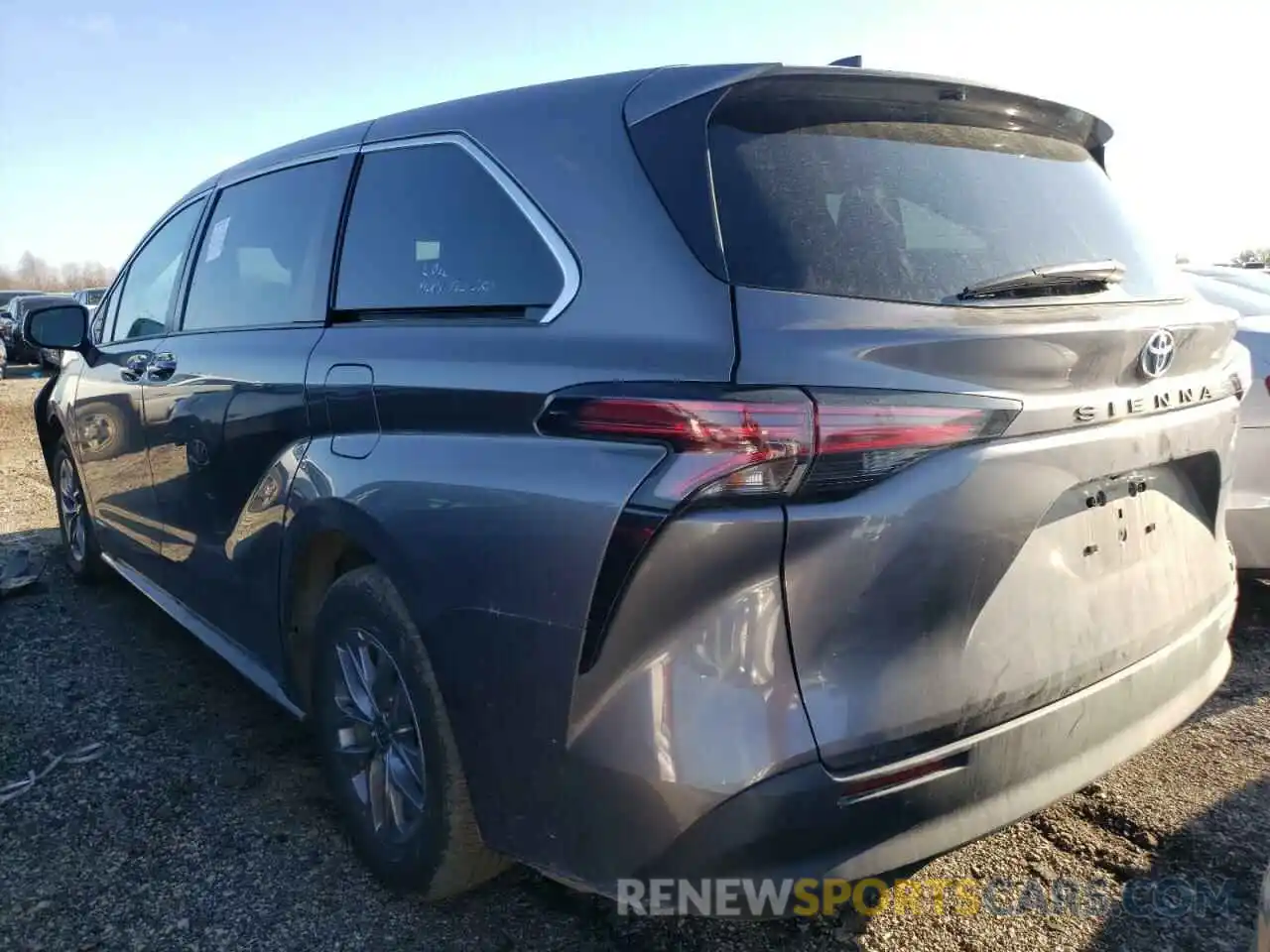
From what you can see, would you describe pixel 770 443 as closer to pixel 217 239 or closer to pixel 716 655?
pixel 716 655

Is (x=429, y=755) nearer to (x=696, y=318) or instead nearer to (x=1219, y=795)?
(x=696, y=318)

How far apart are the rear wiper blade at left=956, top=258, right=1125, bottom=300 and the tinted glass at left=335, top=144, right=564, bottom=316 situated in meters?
0.81

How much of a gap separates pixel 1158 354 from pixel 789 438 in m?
0.92

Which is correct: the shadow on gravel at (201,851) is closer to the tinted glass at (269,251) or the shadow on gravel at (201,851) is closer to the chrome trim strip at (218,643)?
the chrome trim strip at (218,643)

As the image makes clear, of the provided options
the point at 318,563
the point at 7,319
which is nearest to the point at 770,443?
the point at 318,563

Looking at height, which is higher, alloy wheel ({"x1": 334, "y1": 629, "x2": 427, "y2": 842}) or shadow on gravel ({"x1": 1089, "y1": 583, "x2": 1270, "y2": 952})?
alloy wheel ({"x1": 334, "y1": 629, "x2": 427, "y2": 842})

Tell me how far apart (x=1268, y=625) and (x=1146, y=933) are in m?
2.39

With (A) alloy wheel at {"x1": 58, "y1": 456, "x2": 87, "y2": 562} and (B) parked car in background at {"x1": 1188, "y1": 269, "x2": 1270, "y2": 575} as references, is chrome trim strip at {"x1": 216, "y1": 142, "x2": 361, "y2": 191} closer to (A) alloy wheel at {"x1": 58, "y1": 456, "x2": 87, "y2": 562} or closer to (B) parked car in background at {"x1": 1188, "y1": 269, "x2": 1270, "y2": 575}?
(A) alloy wheel at {"x1": 58, "y1": 456, "x2": 87, "y2": 562}

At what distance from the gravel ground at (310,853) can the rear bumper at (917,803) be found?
562 mm

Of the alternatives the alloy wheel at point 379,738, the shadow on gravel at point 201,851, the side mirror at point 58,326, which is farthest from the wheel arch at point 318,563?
the side mirror at point 58,326

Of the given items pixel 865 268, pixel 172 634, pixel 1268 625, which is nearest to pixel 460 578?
pixel 865 268

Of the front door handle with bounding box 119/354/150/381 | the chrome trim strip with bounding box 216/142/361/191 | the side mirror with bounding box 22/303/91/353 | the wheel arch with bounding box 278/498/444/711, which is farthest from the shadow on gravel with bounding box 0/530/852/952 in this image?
the chrome trim strip with bounding box 216/142/361/191

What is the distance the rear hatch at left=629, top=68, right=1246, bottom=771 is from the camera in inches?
64.3

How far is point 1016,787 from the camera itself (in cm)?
182
